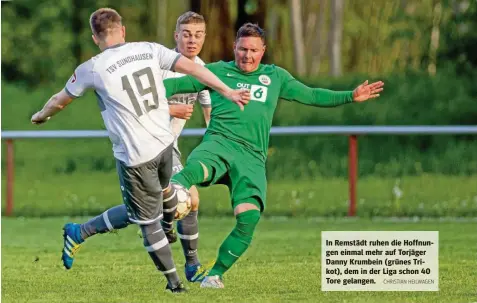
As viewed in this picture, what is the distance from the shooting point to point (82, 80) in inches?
407

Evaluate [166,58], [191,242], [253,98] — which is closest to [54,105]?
[166,58]

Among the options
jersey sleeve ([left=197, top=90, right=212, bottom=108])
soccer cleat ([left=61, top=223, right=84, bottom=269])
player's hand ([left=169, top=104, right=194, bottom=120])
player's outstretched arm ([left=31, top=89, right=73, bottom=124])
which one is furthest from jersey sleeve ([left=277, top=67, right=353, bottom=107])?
soccer cleat ([left=61, top=223, right=84, bottom=269])

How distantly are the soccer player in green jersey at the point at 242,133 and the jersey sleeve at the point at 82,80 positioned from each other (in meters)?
0.96

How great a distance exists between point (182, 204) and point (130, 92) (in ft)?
4.53

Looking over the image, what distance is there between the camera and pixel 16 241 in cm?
1591

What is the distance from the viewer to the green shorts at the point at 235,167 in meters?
11.1

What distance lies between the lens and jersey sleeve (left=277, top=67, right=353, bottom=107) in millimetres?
11359

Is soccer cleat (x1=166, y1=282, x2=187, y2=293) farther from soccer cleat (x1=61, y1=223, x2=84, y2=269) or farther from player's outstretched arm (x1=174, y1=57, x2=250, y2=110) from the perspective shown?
player's outstretched arm (x1=174, y1=57, x2=250, y2=110)

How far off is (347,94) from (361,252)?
127cm

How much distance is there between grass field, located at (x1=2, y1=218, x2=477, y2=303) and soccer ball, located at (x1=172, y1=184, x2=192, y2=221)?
21.3 inches

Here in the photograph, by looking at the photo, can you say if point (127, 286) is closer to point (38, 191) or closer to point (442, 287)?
point (442, 287)

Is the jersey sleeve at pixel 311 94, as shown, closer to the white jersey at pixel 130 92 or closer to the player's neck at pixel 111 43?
the white jersey at pixel 130 92

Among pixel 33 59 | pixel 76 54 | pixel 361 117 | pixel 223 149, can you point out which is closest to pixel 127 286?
pixel 223 149

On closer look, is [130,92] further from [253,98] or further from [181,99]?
[181,99]
